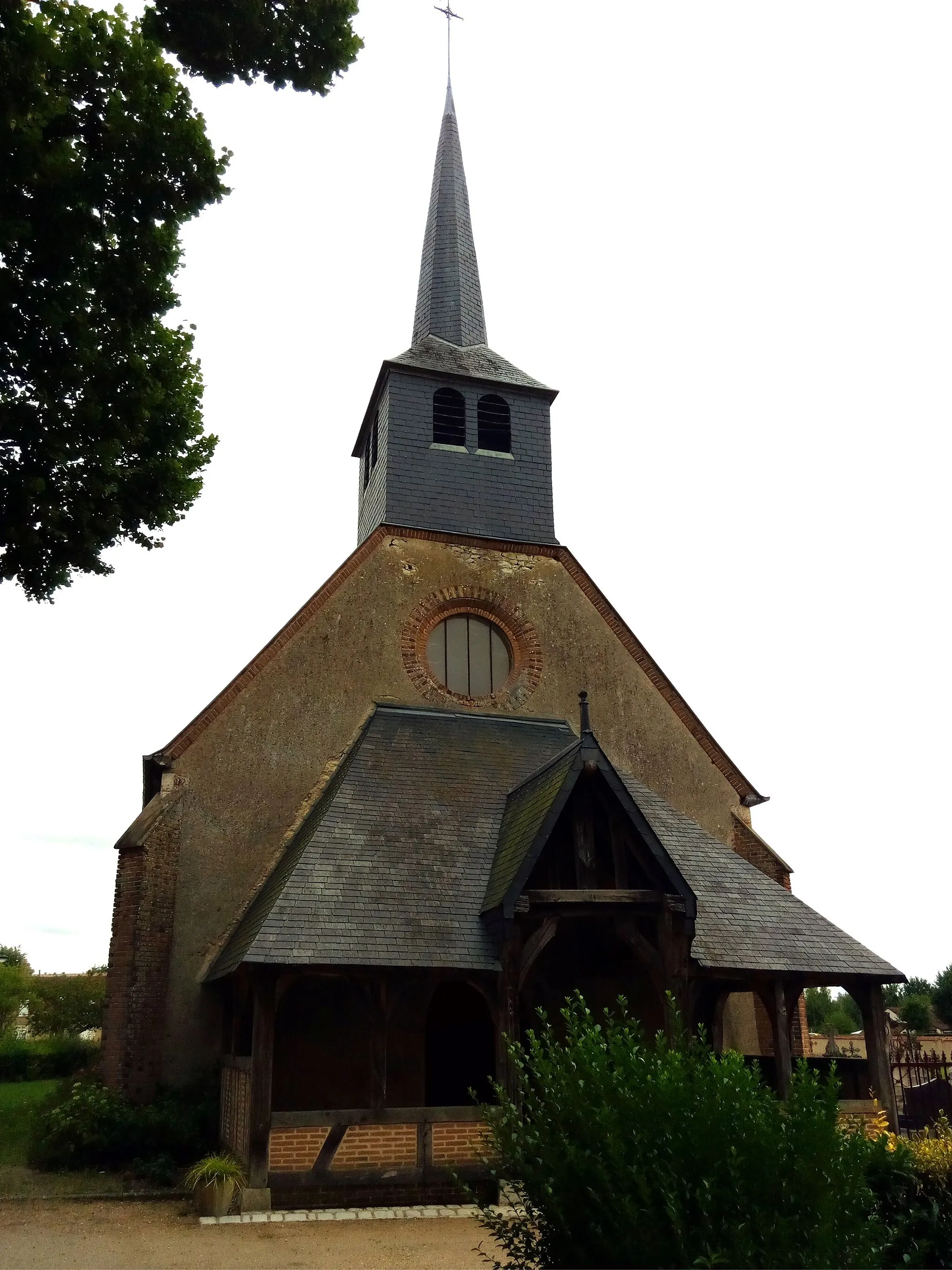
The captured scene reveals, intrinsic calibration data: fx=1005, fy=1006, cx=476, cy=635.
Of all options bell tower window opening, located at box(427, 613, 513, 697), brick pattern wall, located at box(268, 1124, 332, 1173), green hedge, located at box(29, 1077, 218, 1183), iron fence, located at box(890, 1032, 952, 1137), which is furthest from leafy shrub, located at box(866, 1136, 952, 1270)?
bell tower window opening, located at box(427, 613, 513, 697)

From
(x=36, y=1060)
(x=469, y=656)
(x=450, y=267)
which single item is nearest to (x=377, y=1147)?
(x=469, y=656)

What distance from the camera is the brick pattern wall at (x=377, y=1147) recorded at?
36.3ft

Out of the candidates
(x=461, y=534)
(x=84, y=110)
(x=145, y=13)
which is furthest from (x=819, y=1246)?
(x=461, y=534)

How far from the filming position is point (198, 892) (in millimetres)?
14469

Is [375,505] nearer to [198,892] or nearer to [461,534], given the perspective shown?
[461,534]

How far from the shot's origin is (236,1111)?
39.2 feet

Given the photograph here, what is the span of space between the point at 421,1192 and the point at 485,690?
335 inches

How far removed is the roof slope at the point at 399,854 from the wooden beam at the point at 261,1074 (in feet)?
1.59

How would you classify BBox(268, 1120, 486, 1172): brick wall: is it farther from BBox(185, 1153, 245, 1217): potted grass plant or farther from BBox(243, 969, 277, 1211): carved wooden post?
BBox(185, 1153, 245, 1217): potted grass plant

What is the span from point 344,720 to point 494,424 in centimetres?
741

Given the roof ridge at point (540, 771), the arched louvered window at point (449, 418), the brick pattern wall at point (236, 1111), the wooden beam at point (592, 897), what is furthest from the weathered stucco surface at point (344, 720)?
the wooden beam at point (592, 897)

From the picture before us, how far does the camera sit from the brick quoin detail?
17.3 meters

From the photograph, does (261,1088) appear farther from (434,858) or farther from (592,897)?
(592,897)

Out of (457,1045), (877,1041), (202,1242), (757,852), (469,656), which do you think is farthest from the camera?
(469,656)
